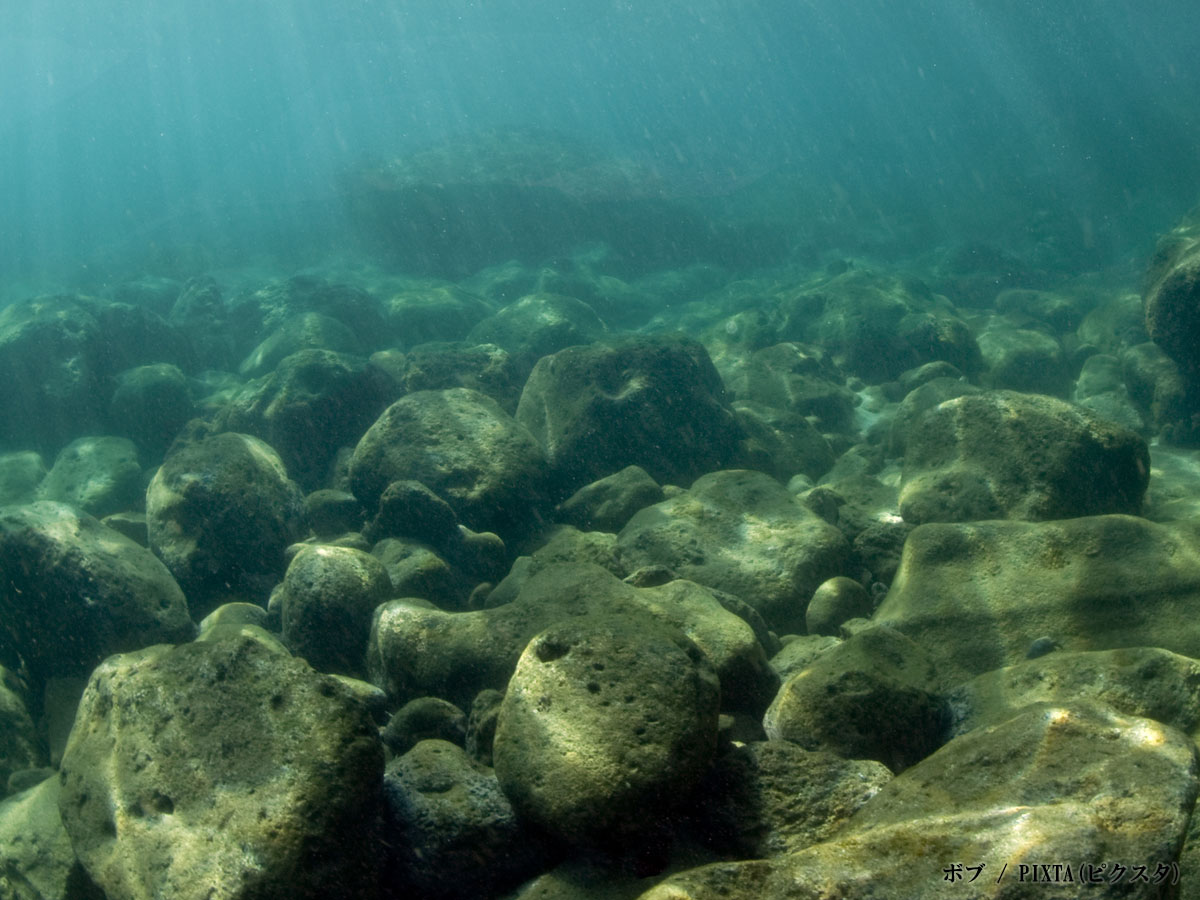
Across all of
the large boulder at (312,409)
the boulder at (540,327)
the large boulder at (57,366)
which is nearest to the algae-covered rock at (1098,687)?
the large boulder at (312,409)

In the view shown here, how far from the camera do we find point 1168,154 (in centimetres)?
3606

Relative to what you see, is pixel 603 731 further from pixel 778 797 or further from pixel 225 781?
pixel 225 781

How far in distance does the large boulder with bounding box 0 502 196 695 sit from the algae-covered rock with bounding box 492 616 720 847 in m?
4.01

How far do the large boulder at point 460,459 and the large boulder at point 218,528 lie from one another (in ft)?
3.17

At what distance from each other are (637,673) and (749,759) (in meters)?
0.64

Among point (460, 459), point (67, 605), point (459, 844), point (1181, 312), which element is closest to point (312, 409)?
point (460, 459)

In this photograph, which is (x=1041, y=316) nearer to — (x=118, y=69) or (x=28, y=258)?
(x=28, y=258)

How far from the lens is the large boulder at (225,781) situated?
2.79 meters

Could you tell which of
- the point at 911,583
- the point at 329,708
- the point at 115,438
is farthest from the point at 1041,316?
the point at 115,438

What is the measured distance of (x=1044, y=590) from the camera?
180 inches

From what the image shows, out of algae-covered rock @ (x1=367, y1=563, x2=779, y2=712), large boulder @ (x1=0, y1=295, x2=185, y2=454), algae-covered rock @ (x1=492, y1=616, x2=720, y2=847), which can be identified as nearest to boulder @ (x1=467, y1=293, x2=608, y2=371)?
large boulder @ (x1=0, y1=295, x2=185, y2=454)

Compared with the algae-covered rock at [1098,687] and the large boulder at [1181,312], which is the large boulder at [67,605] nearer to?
the algae-covered rock at [1098,687]

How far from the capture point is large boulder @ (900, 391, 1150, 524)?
5867 millimetres

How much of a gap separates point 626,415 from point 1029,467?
13.3 feet
